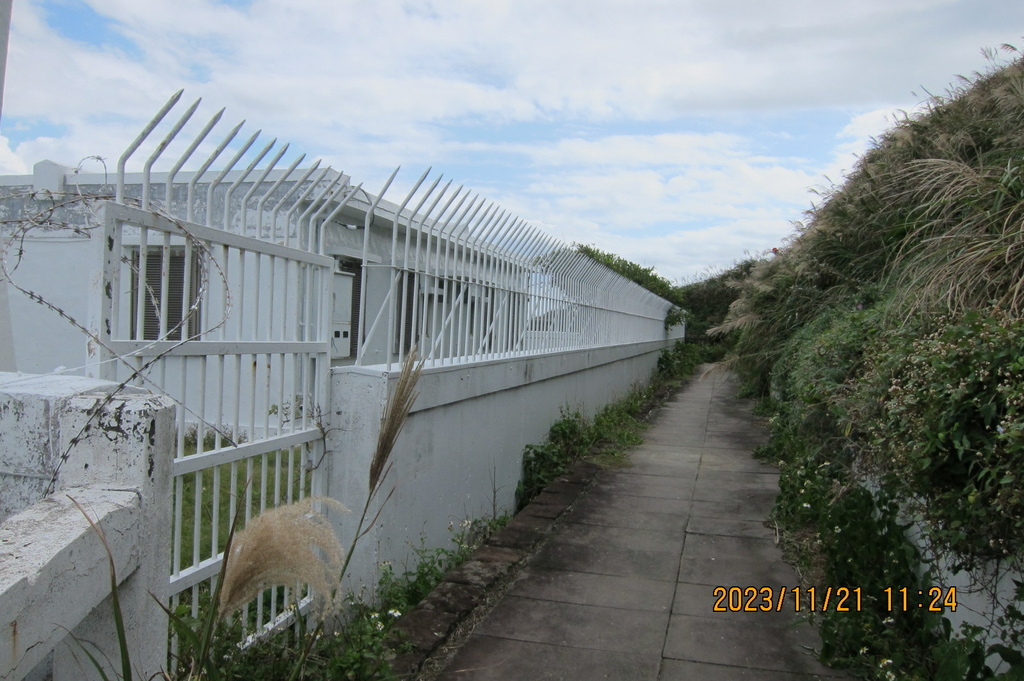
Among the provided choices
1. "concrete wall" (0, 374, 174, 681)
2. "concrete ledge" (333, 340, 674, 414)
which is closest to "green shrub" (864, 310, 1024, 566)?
"concrete wall" (0, 374, 174, 681)

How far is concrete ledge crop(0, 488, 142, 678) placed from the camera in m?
1.55

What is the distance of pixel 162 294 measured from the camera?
269 cm

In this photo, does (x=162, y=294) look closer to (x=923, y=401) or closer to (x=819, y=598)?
(x=923, y=401)

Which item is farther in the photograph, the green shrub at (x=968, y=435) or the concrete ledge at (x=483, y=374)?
the concrete ledge at (x=483, y=374)

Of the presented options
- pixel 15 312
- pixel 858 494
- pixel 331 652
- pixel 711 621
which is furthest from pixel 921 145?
pixel 15 312

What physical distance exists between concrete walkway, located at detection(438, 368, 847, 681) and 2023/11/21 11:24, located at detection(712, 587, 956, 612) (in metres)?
0.05

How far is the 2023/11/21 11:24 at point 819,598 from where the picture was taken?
3.25m

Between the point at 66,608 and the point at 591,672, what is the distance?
239cm

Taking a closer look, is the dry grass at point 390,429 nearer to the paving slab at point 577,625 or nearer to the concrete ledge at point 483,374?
the concrete ledge at point 483,374

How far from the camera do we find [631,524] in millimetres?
5809

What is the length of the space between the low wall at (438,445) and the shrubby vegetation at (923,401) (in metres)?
1.98

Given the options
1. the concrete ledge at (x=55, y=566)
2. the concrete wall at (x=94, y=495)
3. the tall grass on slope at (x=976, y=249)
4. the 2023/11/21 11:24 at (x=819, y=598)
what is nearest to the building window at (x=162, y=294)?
the concrete wall at (x=94, y=495)

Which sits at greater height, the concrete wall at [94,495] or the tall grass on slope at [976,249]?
the tall grass on slope at [976,249]

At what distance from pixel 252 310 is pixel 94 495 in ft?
6.42
